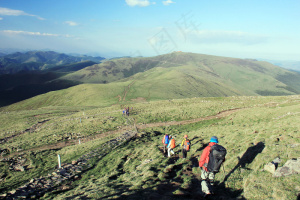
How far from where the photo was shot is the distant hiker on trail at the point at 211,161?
9.72 m

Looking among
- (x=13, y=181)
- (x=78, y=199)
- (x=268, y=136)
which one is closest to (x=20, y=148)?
(x=13, y=181)

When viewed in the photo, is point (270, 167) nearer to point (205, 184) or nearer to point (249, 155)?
point (249, 155)

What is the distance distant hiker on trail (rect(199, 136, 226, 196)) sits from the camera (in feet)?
31.9

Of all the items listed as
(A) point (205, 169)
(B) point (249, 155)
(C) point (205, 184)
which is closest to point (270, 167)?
(B) point (249, 155)

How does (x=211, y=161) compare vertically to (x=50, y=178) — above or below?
above

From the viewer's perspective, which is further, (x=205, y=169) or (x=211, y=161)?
(x=205, y=169)

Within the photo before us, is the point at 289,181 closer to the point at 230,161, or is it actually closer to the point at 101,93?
the point at 230,161

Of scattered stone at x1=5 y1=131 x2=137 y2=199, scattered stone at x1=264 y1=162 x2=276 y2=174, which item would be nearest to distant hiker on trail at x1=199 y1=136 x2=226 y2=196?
scattered stone at x1=264 y1=162 x2=276 y2=174

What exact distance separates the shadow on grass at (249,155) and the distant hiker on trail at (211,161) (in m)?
1.80

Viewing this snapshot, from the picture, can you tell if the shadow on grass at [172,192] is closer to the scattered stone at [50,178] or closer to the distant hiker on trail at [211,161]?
the distant hiker on trail at [211,161]

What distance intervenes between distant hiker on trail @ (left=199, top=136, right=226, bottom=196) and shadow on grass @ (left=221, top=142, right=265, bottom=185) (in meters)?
1.80

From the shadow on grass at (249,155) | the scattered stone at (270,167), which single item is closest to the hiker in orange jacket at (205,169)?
the shadow on grass at (249,155)

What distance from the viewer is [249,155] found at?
1353cm

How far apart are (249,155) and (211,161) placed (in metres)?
5.52
